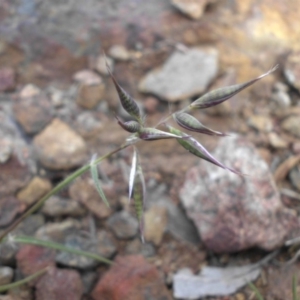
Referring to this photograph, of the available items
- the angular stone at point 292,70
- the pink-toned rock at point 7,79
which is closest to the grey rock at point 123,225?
the pink-toned rock at point 7,79

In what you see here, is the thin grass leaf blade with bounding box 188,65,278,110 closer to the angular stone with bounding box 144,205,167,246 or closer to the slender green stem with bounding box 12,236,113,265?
the slender green stem with bounding box 12,236,113,265

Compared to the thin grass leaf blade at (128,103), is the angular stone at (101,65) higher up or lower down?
lower down

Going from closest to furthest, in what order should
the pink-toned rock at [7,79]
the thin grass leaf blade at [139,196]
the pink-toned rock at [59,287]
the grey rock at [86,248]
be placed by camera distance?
the thin grass leaf blade at [139,196] < the pink-toned rock at [59,287] < the grey rock at [86,248] < the pink-toned rock at [7,79]

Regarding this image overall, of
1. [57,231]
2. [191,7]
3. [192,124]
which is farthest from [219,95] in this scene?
[191,7]

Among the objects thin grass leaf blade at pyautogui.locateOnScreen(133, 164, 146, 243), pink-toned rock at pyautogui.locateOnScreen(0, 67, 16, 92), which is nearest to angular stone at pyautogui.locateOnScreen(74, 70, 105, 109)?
pink-toned rock at pyautogui.locateOnScreen(0, 67, 16, 92)

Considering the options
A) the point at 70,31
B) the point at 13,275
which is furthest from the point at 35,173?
the point at 70,31

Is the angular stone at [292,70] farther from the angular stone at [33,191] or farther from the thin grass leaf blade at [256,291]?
the angular stone at [33,191]

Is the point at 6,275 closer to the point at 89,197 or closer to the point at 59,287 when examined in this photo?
the point at 59,287
